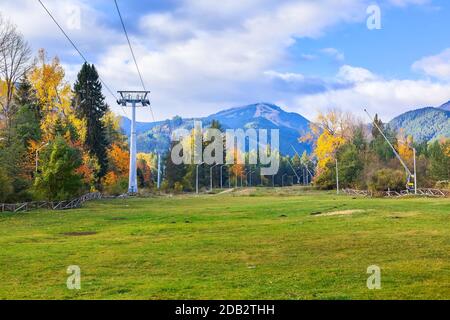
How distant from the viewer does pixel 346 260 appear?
51.9 feet

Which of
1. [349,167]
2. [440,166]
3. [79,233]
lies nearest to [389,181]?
[349,167]

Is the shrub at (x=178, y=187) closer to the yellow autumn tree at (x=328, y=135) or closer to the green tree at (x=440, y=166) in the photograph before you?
the yellow autumn tree at (x=328, y=135)

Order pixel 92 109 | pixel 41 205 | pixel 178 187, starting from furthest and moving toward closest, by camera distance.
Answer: pixel 178 187 → pixel 92 109 → pixel 41 205

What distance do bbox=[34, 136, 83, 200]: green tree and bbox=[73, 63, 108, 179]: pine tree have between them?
31933mm

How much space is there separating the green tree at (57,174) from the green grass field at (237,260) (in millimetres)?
24522

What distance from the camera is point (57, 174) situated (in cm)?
5378

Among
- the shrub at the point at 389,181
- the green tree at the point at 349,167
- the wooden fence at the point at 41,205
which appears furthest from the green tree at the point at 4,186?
the green tree at the point at 349,167

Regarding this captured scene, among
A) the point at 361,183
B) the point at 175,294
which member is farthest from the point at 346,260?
the point at 361,183

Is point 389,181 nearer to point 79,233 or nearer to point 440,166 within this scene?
point 440,166

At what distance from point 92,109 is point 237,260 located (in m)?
76.6

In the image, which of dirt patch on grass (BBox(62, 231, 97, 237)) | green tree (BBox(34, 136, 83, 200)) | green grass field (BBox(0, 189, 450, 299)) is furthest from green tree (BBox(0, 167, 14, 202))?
dirt patch on grass (BBox(62, 231, 97, 237))

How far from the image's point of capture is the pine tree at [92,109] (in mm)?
87312

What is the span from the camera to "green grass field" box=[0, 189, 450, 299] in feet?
38.8
